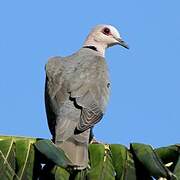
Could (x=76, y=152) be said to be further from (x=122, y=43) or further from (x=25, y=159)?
(x=122, y=43)

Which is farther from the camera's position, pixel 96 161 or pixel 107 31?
pixel 107 31

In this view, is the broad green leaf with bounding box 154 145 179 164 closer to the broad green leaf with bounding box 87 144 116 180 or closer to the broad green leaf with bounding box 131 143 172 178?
the broad green leaf with bounding box 131 143 172 178

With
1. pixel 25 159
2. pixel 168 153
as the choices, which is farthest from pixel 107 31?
pixel 25 159

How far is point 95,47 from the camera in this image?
26.9ft

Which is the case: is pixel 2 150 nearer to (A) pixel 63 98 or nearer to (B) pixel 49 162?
(B) pixel 49 162

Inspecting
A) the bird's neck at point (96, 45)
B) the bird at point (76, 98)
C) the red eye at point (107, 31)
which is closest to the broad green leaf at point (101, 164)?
the bird at point (76, 98)

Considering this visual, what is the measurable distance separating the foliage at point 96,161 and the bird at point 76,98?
395 millimetres

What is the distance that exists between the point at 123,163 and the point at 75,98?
6.68 ft

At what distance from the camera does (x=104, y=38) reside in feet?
27.3

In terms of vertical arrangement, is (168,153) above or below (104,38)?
below

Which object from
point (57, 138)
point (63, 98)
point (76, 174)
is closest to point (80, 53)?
point (63, 98)

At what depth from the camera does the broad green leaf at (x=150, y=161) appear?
3.65m

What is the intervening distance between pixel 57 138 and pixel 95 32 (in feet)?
11.6

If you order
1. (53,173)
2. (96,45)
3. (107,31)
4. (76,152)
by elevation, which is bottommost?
(76,152)
